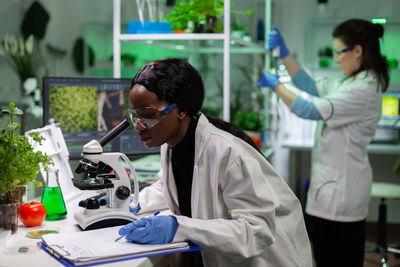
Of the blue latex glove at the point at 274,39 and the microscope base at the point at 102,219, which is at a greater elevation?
the blue latex glove at the point at 274,39

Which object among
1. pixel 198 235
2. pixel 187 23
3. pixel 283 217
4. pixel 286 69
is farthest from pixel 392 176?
pixel 198 235

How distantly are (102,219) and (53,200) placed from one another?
253mm

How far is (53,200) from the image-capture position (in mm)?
1524

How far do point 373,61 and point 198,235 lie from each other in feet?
5.88

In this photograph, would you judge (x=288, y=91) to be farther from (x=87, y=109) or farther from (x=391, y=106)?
(x=391, y=106)

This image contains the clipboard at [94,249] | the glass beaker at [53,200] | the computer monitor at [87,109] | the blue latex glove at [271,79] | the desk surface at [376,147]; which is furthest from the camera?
the desk surface at [376,147]

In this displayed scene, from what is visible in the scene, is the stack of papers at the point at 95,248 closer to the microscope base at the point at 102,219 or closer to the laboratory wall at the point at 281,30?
the microscope base at the point at 102,219

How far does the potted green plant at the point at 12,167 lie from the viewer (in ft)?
4.31

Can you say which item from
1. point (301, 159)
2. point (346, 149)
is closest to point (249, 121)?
point (346, 149)

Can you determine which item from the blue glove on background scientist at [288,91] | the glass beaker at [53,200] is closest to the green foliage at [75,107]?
the glass beaker at [53,200]

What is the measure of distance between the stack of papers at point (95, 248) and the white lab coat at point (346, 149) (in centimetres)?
158

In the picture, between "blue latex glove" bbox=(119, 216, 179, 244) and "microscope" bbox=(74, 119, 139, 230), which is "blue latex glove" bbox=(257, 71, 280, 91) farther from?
"blue latex glove" bbox=(119, 216, 179, 244)

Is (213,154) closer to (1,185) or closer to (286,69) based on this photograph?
(1,185)

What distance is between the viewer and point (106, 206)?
1.42 meters
